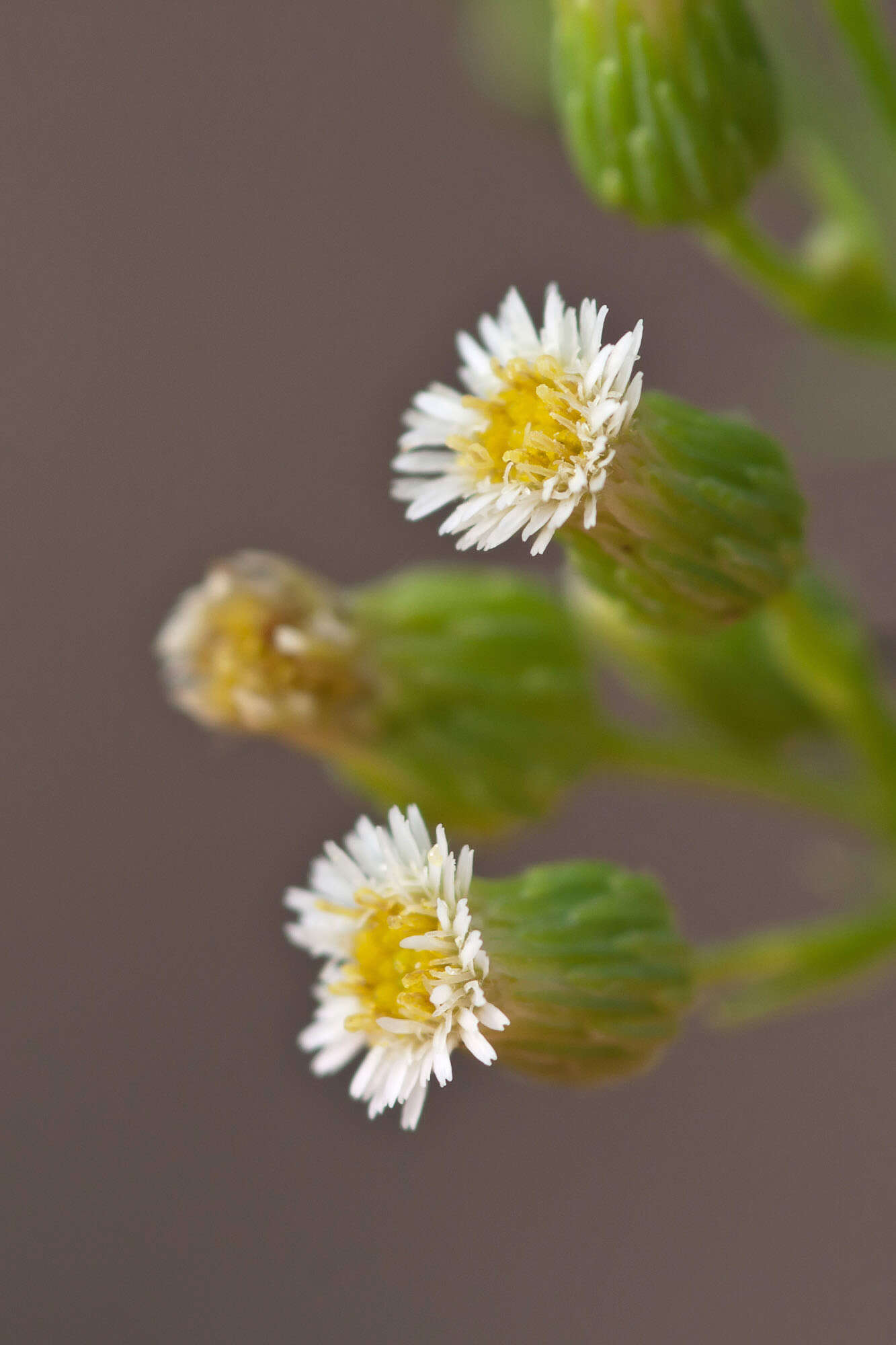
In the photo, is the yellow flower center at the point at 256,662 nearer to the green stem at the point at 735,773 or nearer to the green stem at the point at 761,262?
the green stem at the point at 735,773

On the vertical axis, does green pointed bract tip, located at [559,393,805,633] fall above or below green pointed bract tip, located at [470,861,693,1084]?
above

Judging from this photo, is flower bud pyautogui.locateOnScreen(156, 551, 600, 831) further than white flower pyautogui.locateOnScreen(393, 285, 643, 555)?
Yes

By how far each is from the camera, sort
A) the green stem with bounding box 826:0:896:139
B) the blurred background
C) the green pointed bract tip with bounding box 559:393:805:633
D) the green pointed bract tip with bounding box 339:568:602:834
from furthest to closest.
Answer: the blurred background < the green pointed bract tip with bounding box 339:568:602:834 < the green stem with bounding box 826:0:896:139 < the green pointed bract tip with bounding box 559:393:805:633

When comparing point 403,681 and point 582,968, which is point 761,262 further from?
point 582,968

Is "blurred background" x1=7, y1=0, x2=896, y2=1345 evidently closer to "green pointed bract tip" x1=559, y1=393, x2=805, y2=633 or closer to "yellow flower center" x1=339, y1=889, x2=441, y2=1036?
"green pointed bract tip" x1=559, y1=393, x2=805, y2=633

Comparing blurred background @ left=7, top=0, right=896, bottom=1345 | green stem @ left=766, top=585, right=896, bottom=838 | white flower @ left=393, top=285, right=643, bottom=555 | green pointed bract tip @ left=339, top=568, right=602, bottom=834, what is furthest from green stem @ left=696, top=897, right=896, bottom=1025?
blurred background @ left=7, top=0, right=896, bottom=1345

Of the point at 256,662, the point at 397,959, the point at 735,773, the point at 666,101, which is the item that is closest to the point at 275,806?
the point at 735,773
